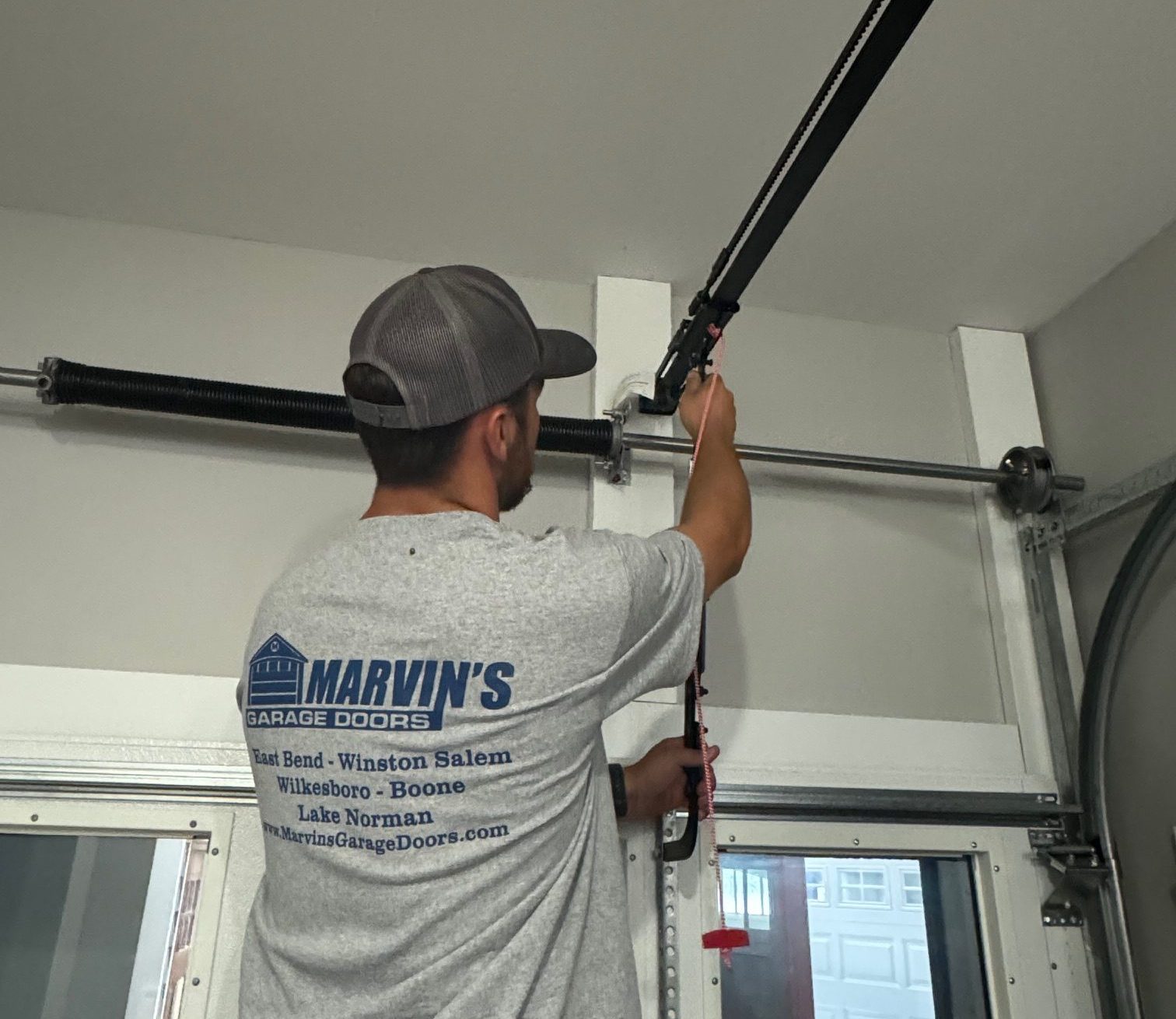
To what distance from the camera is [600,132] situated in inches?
61.7

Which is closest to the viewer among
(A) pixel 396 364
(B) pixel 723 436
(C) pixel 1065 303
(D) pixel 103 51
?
(A) pixel 396 364

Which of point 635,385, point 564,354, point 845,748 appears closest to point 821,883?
point 845,748

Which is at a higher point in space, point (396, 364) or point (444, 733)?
point (396, 364)

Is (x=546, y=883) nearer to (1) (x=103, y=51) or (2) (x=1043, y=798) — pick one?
(2) (x=1043, y=798)

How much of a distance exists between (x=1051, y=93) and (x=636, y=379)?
785 millimetres

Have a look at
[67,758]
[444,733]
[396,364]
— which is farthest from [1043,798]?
[67,758]

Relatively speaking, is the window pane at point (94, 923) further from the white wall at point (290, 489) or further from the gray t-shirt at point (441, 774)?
the gray t-shirt at point (441, 774)

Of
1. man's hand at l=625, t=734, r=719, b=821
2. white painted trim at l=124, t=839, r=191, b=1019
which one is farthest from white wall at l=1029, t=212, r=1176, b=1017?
white painted trim at l=124, t=839, r=191, b=1019

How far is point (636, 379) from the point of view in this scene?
5.61 feet

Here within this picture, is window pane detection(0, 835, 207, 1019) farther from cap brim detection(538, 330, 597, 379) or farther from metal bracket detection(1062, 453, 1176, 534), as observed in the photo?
metal bracket detection(1062, 453, 1176, 534)

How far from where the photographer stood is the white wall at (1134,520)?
1.58 m

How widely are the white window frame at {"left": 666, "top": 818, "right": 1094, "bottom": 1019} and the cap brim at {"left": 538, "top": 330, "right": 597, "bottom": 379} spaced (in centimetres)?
80

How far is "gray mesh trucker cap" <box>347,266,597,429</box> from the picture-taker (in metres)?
0.99

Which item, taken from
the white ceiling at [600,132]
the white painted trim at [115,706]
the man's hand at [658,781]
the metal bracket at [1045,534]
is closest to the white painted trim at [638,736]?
the white painted trim at [115,706]
